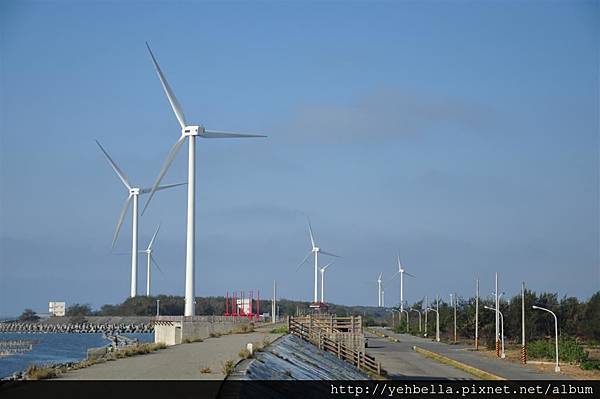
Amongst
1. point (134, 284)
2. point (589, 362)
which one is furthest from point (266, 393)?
point (134, 284)

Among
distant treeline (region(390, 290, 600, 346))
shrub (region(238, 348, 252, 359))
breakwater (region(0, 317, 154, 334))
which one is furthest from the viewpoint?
breakwater (region(0, 317, 154, 334))

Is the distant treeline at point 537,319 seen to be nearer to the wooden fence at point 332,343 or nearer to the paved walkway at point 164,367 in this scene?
the wooden fence at point 332,343

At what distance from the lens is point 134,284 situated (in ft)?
373

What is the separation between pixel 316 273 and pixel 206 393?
320 feet

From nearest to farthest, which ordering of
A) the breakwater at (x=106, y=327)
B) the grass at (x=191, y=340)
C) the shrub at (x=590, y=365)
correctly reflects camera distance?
1. the grass at (x=191, y=340)
2. the shrub at (x=590, y=365)
3. the breakwater at (x=106, y=327)

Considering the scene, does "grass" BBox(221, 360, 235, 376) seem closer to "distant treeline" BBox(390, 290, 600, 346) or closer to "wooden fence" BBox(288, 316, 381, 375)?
"wooden fence" BBox(288, 316, 381, 375)

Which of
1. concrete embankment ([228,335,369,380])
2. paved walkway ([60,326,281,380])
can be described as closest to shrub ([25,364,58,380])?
paved walkway ([60,326,281,380])

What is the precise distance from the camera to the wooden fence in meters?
51.2

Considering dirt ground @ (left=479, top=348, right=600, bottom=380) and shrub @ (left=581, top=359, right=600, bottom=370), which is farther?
shrub @ (left=581, top=359, right=600, bottom=370)

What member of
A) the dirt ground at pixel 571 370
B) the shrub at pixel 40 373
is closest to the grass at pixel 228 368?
the shrub at pixel 40 373

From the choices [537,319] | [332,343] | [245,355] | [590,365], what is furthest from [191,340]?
[537,319]

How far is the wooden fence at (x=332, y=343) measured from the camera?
2016 inches

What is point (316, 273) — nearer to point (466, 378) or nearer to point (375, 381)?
→ point (466, 378)

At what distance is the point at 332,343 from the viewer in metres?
52.0
